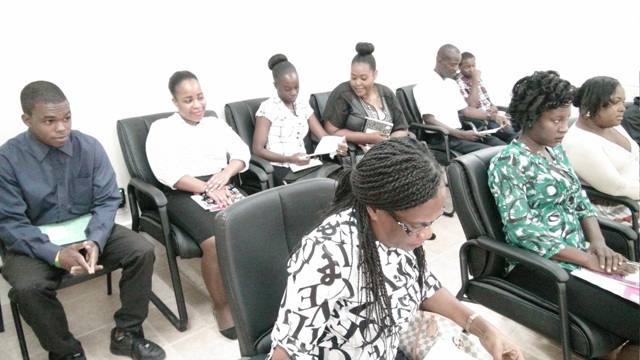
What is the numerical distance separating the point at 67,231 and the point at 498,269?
1760 mm

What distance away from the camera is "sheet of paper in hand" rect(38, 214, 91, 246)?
185 cm

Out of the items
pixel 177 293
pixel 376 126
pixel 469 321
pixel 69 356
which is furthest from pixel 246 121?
pixel 469 321

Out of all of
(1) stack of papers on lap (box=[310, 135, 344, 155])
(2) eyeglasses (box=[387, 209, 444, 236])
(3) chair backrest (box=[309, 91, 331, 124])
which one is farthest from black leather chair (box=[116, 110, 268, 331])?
(2) eyeglasses (box=[387, 209, 444, 236])

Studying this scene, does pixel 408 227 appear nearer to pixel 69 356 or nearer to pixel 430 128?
pixel 69 356

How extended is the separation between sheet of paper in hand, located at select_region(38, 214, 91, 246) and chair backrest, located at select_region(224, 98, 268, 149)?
1.06 m

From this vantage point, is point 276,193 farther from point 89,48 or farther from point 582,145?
point 89,48

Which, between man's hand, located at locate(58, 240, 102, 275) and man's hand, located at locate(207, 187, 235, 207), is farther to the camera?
man's hand, located at locate(207, 187, 235, 207)

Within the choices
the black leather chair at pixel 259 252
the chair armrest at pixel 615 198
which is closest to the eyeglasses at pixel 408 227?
the black leather chair at pixel 259 252

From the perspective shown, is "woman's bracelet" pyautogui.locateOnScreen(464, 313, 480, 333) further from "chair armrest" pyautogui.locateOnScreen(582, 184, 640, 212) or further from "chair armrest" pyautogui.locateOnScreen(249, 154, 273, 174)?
"chair armrest" pyautogui.locateOnScreen(249, 154, 273, 174)

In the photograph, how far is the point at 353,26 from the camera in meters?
3.40

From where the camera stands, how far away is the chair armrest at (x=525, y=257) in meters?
1.37

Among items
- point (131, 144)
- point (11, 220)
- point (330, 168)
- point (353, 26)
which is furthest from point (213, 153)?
point (353, 26)

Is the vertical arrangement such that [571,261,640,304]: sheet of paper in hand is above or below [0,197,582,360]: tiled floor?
above

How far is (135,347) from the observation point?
6.26ft
